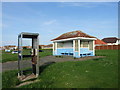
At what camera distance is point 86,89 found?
4.06m

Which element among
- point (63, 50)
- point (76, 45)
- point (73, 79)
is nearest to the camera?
point (73, 79)

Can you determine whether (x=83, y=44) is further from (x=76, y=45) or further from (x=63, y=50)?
(x=63, y=50)

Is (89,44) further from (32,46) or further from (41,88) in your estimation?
(41,88)

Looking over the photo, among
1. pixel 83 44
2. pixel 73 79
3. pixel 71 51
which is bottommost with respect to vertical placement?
pixel 73 79

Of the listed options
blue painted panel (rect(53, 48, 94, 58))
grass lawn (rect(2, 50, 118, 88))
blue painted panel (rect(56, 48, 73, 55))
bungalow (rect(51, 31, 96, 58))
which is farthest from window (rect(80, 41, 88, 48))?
grass lawn (rect(2, 50, 118, 88))

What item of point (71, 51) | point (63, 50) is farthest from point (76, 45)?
point (63, 50)

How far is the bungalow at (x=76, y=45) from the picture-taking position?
53.8 ft

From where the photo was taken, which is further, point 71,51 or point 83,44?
point 71,51

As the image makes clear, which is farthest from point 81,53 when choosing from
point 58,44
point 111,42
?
point 111,42

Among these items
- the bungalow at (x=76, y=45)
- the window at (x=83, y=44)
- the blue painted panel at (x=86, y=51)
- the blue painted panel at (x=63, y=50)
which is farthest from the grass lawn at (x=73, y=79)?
the blue painted panel at (x=63, y=50)

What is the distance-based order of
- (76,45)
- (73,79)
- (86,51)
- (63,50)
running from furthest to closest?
(63,50) → (86,51) → (76,45) → (73,79)

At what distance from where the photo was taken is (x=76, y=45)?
16594mm

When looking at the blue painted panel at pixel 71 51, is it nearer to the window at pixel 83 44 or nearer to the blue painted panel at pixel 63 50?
the blue painted panel at pixel 63 50

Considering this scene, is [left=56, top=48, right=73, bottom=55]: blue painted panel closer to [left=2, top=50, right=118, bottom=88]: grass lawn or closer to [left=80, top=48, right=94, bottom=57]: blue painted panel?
[left=80, top=48, right=94, bottom=57]: blue painted panel
